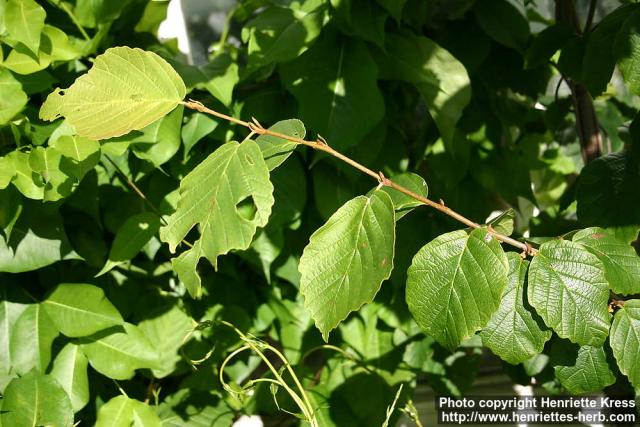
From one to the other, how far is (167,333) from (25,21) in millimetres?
647

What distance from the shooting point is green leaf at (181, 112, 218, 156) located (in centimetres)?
133

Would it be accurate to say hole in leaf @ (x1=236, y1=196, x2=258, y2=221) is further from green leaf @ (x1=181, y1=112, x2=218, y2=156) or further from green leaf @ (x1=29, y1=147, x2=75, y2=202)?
green leaf @ (x1=29, y1=147, x2=75, y2=202)

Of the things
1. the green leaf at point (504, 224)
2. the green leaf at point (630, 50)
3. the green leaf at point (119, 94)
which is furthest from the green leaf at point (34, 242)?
the green leaf at point (630, 50)

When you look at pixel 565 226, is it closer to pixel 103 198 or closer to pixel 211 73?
pixel 211 73

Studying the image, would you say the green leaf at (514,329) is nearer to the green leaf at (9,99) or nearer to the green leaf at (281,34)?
the green leaf at (281,34)

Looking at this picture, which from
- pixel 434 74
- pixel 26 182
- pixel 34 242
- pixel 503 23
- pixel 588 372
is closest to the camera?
pixel 588 372

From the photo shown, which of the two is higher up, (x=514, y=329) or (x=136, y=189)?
(x=514, y=329)

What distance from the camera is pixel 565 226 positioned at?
1537 mm

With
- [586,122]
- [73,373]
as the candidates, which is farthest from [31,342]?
[586,122]

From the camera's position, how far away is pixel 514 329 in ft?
3.01

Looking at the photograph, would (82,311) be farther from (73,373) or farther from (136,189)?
(136,189)

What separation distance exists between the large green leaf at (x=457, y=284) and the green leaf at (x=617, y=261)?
0.60 ft

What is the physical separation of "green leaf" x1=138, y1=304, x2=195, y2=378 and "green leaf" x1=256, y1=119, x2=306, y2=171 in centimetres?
66

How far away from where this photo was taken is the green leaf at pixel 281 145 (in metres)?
0.87
